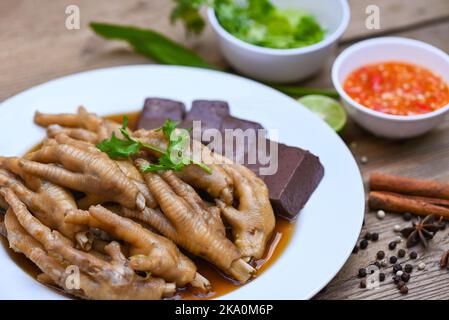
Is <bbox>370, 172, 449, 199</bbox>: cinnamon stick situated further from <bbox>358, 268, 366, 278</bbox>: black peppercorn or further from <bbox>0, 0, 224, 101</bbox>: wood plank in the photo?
<bbox>0, 0, 224, 101</bbox>: wood plank

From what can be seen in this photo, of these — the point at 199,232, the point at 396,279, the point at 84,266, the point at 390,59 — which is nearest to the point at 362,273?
the point at 396,279

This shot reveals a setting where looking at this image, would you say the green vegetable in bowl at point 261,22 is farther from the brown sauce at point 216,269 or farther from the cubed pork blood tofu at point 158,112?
the brown sauce at point 216,269

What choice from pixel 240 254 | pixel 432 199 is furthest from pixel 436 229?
pixel 240 254

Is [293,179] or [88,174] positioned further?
[293,179]

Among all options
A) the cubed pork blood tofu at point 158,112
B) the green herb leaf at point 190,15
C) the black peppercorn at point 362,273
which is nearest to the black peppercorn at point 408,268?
the black peppercorn at point 362,273

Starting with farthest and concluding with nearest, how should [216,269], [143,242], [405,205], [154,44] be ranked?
[154,44] → [405,205] → [216,269] → [143,242]

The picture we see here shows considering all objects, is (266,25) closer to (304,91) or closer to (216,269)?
(304,91)

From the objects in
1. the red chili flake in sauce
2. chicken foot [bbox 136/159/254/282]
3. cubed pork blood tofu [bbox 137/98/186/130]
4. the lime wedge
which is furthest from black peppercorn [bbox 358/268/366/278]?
cubed pork blood tofu [bbox 137/98/186/130]
